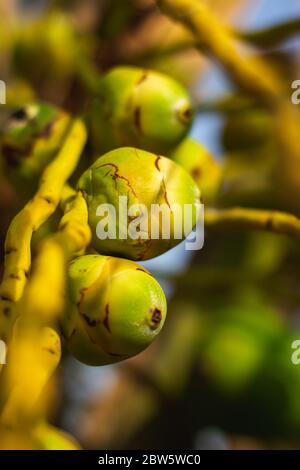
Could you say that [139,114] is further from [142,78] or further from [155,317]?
→ [155,317]

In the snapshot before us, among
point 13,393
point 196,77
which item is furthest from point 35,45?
point 13,393

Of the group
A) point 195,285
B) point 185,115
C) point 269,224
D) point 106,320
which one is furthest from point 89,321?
point 195,285

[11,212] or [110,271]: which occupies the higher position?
[11,212]

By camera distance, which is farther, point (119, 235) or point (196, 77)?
point (196, 77)

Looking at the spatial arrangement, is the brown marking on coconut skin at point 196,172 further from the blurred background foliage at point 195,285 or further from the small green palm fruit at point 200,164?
the blurred background foliage at point 195,285

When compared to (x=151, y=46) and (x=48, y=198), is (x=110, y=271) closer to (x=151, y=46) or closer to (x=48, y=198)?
(x=48, y=198)

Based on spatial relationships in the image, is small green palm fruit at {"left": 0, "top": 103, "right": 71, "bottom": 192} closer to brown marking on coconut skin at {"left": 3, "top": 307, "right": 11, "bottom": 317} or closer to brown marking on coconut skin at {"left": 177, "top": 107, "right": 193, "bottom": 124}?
brown marking on coconut skin at {"left": 177, "top": 107, "right": 193, "bottom": 124}

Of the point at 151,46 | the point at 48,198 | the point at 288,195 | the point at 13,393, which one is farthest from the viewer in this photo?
the point at 151,46
